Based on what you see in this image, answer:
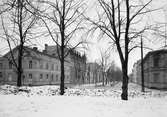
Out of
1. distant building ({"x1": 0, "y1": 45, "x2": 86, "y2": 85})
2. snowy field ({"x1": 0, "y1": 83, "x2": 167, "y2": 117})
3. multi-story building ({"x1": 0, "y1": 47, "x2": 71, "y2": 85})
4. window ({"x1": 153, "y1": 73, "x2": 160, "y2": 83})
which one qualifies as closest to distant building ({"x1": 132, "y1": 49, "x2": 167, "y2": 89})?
window ({"x1": 153, "y1": 73, "x2": 160, "y2": 83})

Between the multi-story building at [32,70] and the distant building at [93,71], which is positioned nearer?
the multi-story building at [32,70]

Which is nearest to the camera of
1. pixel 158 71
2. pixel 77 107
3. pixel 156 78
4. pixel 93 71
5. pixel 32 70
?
pixel 77 107

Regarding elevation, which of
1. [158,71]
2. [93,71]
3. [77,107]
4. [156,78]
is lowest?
[156,78]

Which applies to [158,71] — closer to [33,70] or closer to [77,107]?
[77,107]

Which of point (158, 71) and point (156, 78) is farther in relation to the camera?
point (156, 78)

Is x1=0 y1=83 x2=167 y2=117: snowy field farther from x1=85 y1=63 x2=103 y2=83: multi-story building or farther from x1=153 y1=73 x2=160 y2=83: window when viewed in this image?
x1=85 y1=63 x2=103 y2=83: multi-story building

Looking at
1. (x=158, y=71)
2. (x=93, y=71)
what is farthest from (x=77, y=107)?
(x=93, y=71)

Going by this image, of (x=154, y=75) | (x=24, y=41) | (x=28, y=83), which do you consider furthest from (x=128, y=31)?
(x=28, y=83)

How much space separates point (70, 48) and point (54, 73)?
3547 centimetres

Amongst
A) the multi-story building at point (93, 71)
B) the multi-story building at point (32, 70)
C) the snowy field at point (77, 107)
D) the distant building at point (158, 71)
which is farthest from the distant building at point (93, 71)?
the snowy field at point (77, 107)

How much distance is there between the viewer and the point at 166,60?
28.9 metres

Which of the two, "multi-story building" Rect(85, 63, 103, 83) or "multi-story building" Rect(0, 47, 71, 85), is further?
"multi-story building" Rect(85, 63, 103, 83)

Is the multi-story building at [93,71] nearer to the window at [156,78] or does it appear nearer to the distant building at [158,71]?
the distant building at [158,71]

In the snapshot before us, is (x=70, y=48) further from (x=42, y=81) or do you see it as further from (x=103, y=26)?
(x=42, y=81)
